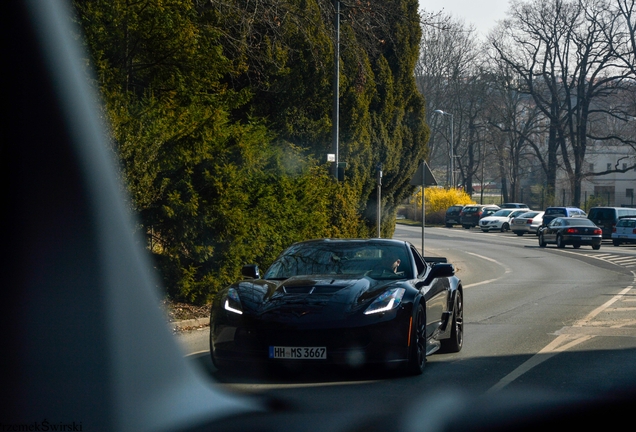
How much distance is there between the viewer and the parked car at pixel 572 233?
3912 centimetres

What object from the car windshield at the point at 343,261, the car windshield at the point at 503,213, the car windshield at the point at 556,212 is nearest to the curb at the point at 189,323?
the car windshield at the point at 343,261

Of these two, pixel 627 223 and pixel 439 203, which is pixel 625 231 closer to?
pixel 627 223

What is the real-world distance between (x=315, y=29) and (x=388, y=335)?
13092 millimetres

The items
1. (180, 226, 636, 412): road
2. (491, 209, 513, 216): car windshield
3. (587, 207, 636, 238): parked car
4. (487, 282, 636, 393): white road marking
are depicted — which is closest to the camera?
(180, 226, 636, 412): road

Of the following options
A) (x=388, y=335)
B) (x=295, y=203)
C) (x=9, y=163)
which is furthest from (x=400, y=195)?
(x=388, y=335)

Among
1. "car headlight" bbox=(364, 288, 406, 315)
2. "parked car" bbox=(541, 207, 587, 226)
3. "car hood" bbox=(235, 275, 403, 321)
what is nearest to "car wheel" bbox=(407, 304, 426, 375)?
"car headlight" bbox=(364, 288, 406, 315)

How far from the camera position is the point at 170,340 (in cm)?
1078

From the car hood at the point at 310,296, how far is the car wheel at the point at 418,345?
1.31ft

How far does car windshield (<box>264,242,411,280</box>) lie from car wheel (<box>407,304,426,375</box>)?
25.5 inches

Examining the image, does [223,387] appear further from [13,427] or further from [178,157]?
[178,157]

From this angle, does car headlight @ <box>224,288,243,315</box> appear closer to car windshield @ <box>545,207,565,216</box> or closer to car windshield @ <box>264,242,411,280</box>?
car windshield @ <box>264,242,411,280</box>

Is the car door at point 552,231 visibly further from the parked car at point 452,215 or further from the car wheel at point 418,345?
the car wheel at point 418,345

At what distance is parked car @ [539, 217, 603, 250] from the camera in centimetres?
3912

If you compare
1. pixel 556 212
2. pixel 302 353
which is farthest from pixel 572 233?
pixel 302 353
